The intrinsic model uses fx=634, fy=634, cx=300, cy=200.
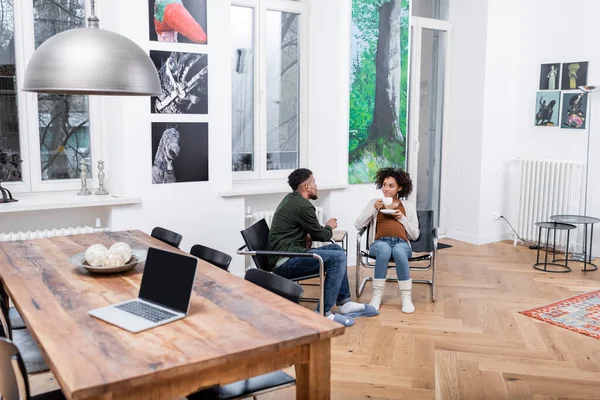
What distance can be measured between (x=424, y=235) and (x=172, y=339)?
3639 millimetres

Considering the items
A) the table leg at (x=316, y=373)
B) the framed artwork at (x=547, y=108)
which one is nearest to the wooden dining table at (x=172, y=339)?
the table leg at (x=316, y=373)

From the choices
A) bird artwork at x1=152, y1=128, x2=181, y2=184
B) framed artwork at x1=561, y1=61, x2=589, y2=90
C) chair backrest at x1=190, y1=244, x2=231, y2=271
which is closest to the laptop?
chair backrest at x1=190, y1=244, x2=231, y2=271

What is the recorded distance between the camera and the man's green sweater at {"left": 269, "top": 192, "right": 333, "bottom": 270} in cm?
453

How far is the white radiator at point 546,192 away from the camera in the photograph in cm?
668

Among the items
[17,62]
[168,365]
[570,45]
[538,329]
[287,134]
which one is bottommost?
[538,329]

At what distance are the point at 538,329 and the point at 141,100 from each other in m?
3.43

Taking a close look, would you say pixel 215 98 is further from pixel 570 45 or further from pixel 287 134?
pixel 570 45

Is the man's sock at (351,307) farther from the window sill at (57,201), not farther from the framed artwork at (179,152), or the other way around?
the window sill at (57,201)

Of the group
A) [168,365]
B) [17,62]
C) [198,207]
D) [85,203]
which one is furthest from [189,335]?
[17,62]

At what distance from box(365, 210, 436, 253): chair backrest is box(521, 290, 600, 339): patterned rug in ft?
3.14

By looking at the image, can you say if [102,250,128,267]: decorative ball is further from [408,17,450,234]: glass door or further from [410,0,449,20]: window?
[410,0,449,20]: window

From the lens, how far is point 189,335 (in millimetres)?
2256

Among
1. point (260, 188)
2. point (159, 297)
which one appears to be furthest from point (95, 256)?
point (260, 188)

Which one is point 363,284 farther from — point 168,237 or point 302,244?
point 168,237
